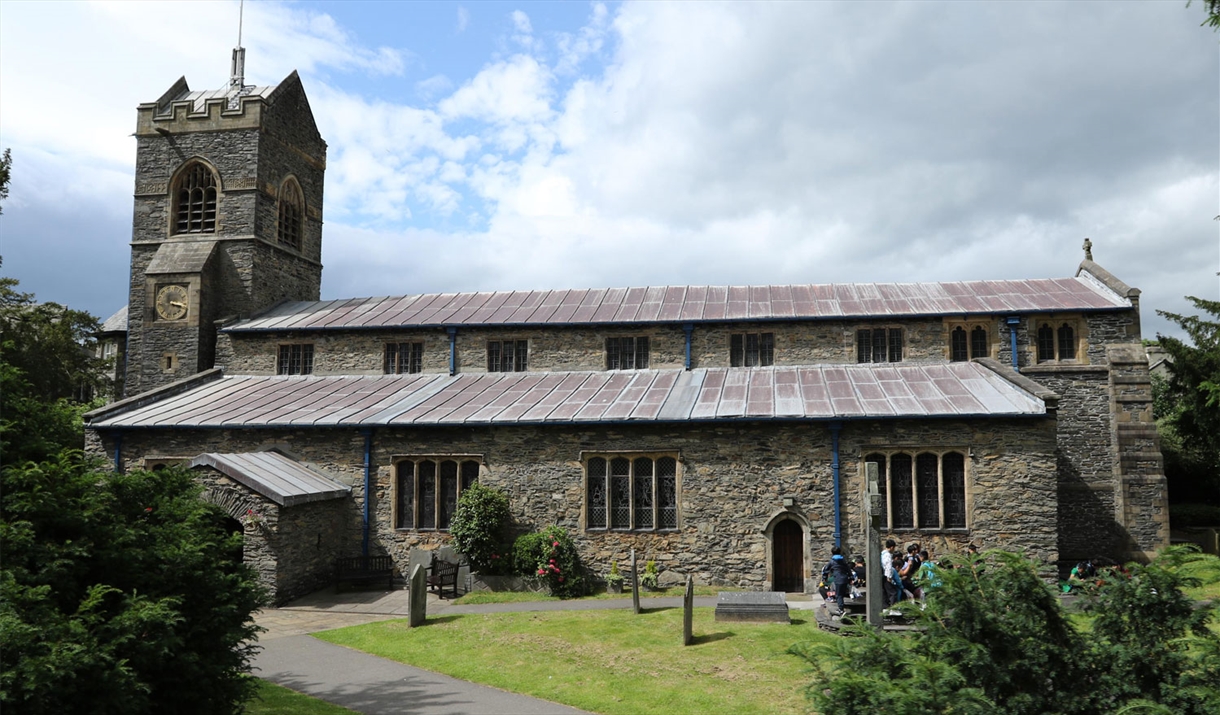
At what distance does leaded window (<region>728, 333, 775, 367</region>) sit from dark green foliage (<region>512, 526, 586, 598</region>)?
8.51m

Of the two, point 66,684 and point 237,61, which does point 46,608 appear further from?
point 237,61

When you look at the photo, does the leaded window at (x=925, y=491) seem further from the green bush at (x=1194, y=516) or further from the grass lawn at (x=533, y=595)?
the green bush at (x=1194, y=516)

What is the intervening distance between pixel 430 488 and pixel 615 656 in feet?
31.5

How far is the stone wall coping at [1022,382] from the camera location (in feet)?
62.1

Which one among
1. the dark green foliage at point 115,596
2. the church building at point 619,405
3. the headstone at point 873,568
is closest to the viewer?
the dark green foliage at point 115,596

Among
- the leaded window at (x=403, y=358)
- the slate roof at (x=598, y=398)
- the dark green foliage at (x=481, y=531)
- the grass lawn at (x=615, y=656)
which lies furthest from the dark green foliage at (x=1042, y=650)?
the leaded window at (x=403, y=358)

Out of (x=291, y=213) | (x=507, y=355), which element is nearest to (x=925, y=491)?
(x=507, y=355)

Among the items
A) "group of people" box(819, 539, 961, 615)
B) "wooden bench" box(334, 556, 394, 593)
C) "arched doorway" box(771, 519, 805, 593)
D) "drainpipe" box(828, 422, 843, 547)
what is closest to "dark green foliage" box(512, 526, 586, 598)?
"wooden bench" box(334, 556, 394, 593)

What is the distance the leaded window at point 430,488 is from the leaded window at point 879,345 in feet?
41.8

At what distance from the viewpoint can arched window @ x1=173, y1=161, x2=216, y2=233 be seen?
3014 cm

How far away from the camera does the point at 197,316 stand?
2803 cm

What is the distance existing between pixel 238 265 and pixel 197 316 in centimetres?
260

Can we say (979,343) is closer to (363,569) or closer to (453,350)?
(453,350)

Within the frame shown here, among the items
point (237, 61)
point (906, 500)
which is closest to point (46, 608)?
point (906, 500)
